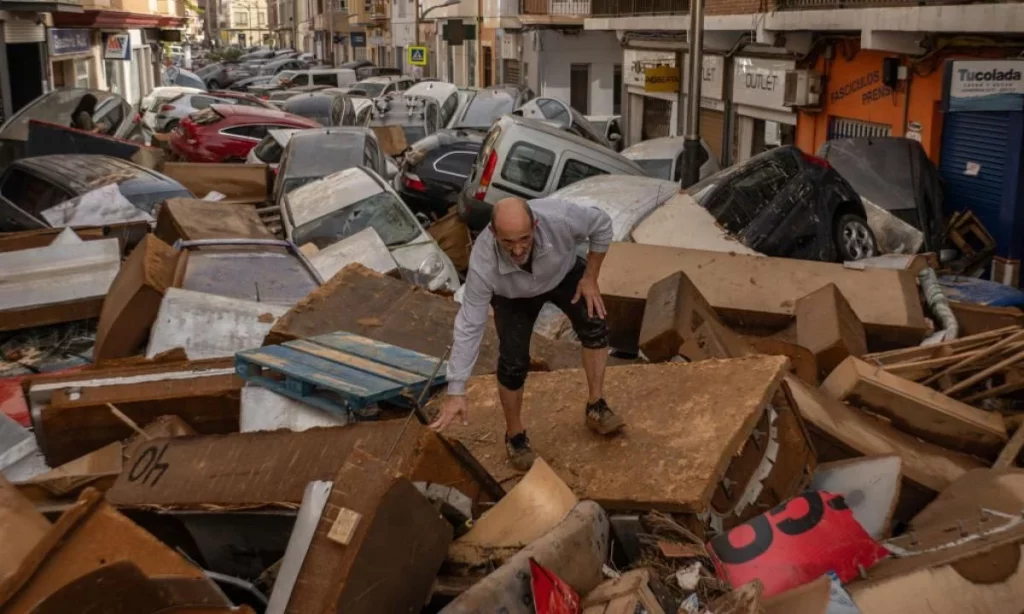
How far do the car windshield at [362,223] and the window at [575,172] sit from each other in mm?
2124

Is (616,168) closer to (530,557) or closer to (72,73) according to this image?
(530,557)

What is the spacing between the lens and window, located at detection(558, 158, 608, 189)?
11828 mm

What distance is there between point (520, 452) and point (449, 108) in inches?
708

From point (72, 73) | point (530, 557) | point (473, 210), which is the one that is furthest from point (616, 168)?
point (72, 73)

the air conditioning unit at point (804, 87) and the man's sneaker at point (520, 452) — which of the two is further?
the air conditioning unit at point (804, 87)

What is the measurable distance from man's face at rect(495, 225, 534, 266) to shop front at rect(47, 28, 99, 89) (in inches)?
957

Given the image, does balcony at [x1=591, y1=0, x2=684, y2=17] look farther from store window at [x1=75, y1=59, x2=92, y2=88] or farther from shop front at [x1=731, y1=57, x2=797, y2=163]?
store window at [x1=75, y1=59, x2=92, y2=88]

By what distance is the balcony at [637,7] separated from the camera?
20438mm

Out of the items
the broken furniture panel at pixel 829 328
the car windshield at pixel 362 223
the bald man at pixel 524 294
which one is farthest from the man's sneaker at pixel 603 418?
the car windshield at pixel 362 223

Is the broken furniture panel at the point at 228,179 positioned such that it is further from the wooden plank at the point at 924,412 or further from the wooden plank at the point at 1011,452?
the wooden plank at the point at 1011,452

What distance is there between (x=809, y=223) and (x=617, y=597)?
5.71 meters

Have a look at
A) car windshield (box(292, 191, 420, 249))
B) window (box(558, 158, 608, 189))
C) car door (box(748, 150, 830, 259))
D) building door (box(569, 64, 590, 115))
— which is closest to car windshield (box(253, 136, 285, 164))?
window (box(558, 158, 608, 189))

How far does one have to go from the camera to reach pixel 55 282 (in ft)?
24.4

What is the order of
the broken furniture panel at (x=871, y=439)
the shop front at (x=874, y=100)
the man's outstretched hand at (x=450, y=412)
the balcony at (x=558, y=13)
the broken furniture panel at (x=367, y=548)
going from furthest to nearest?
the balcony at (x=558, y=13), the shop front at (x=874, y=100), the broken furniture panel at (x=871, y=439), the man's outstretched hand at (x=450, y=412), the broken furniture panel at (x=367, y=548)
